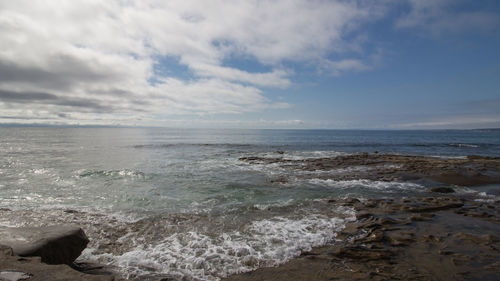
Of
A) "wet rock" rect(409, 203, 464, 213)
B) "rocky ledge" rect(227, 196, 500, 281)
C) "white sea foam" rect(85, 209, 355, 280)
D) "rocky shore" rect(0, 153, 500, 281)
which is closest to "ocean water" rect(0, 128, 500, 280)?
"white sea foam" rect(85, 209, 355, 280)

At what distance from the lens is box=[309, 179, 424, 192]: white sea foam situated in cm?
1512

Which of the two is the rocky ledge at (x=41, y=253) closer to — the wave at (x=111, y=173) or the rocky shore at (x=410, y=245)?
the rocky shore at (x=410, y=245)

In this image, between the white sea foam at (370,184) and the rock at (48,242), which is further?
the white sea foam at (370,184)

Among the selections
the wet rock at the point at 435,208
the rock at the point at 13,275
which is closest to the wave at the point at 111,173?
the rock at the point at 13,275

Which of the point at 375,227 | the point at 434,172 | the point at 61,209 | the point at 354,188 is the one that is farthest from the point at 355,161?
the point at 61,209

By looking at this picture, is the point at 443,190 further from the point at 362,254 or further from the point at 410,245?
the point at 362,254

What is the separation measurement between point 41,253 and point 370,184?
17430mm

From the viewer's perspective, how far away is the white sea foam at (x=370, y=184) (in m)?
15.1

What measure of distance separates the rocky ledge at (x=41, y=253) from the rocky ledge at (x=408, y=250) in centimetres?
370

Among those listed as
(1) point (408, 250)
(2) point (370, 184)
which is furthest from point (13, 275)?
(2) point (370, 184)

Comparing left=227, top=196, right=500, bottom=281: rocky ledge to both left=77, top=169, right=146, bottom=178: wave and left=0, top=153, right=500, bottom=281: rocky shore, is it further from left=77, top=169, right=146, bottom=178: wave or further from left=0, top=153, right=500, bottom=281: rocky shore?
left=77, top=169, right=146, bottom=178: wave

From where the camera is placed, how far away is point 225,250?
7.05 meters

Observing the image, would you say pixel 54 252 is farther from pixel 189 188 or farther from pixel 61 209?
pixel 189 188

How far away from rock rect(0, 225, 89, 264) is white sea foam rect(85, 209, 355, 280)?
3.12 feet
